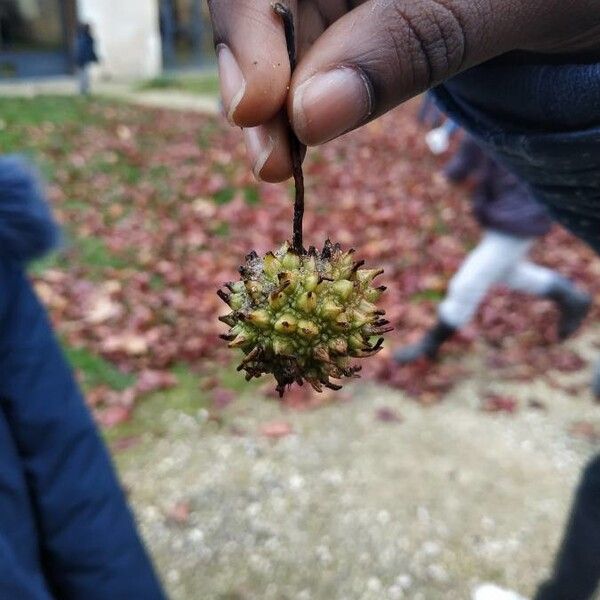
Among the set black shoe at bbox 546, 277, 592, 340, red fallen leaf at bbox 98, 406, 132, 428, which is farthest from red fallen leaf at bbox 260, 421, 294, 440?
black shoe at bbox 546, 277, 592, 340

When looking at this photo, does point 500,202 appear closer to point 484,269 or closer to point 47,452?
point 484,269

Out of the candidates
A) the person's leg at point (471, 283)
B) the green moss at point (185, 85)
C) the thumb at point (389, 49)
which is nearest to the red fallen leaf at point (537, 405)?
the person's leg at point (471, 283)

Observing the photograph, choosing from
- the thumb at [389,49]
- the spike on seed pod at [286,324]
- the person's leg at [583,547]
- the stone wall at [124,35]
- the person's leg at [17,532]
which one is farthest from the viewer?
the stone wall at [124,35]

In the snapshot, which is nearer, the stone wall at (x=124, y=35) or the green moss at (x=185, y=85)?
the green moss at (x=185, y=85)

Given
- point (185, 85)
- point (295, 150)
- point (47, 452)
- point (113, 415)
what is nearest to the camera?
A: point (295, 150)

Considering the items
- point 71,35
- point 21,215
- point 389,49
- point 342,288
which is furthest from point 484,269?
point 71,35

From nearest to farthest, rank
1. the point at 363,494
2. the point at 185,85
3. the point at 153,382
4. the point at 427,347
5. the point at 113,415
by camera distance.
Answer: the point at 363,494 → the point at 113,415 → the point at 153,382 → the point at 427,347 → the point at 185,85

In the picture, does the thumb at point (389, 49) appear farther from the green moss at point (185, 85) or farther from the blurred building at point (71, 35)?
the blurred building at point (71, 35)

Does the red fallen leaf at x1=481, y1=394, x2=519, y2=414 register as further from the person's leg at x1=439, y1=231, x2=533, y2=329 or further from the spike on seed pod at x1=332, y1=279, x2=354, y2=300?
the spike on seed pod at x1=332, y1=279, x2=354, y2=300
